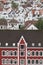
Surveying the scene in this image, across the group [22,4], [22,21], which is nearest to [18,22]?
[22,21]

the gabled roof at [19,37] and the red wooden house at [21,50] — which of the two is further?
the gabled roof at [19,37]

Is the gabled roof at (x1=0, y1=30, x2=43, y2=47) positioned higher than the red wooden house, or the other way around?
the gabled roof at (x1=0, y1=30, x2=43, y2=47)

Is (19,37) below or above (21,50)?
above

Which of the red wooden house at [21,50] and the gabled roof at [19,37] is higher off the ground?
the gabled roof at [19,37]

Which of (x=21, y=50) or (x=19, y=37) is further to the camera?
(x=19, y=37)

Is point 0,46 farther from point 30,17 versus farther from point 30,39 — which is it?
point 30,17

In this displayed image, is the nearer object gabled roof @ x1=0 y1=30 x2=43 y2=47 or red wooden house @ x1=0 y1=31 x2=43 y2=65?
red wooden house @ x1=0 y1=31 x2=43 y2=65
